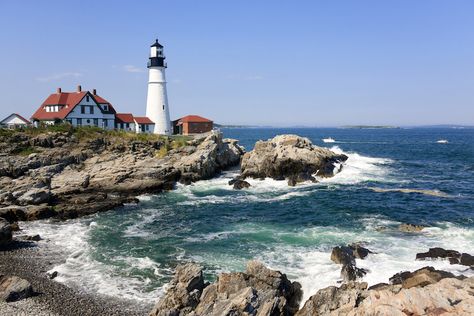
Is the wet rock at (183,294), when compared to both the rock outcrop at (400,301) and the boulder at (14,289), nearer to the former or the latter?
the rock outcrop at (400,301)

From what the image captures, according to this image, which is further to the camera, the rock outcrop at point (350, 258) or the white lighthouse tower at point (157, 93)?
the white lighthouse tower at point (157, 93)

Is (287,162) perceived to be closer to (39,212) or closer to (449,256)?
(39,212)

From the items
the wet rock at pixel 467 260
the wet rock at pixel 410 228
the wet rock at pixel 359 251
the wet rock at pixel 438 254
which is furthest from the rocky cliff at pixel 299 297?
the wet rock at pixel 410 228

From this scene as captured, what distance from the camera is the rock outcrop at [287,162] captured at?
52844 millimetres

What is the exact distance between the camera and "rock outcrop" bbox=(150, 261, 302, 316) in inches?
635

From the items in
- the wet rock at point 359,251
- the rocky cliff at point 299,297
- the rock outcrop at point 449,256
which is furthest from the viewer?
the wet rock at point 359,251

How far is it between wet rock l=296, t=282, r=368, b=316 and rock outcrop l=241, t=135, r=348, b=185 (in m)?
33.1

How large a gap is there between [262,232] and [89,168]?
25872mm

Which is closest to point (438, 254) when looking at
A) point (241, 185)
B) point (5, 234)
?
point (5, 234)

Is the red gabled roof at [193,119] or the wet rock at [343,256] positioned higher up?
the red gabled roof at [193,119]

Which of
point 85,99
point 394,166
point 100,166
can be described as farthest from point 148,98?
point 394,166

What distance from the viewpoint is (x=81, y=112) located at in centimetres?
6350

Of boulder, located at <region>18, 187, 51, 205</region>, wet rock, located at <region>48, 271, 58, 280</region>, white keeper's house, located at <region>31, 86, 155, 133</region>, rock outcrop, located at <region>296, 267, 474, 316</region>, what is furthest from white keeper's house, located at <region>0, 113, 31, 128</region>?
rock outcrop, located at <region>296, 267, 474, 316</region>

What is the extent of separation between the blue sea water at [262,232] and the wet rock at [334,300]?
266 cm
